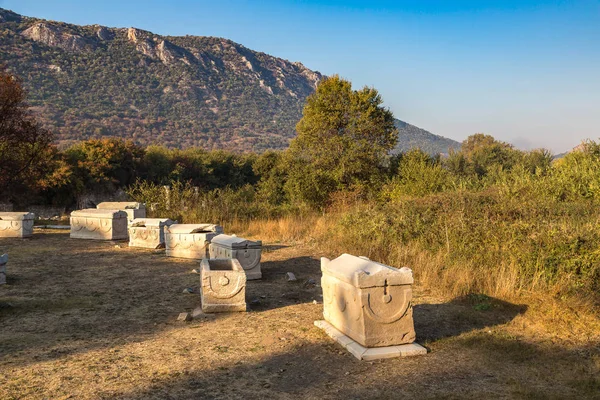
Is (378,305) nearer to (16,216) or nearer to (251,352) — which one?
(251,352)

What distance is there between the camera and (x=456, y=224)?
9570 mm

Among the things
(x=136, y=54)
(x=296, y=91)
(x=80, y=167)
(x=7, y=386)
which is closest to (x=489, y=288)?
(x=7, y=386)

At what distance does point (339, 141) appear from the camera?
1953 centimetres

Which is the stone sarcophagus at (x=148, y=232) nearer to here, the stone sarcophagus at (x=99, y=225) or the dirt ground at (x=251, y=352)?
the stone sarcophagus at (x=99, y=225)

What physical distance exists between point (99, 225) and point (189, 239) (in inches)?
189

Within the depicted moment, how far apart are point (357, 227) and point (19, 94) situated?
415 inches

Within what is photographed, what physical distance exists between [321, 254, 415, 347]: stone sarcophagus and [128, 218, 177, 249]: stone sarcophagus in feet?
27.4

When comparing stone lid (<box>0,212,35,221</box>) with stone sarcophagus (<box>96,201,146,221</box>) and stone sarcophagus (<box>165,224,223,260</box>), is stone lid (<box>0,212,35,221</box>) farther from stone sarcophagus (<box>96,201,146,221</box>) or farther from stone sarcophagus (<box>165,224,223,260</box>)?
stone sarcophagus (<box>165,224,223,260</box>)

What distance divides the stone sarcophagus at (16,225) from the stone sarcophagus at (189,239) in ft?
19.1

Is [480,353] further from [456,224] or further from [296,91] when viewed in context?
[296,91]

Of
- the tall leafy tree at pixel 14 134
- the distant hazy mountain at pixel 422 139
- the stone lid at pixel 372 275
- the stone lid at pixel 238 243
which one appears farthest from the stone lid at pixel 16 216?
the distant hazy mountain at pixel 422 139

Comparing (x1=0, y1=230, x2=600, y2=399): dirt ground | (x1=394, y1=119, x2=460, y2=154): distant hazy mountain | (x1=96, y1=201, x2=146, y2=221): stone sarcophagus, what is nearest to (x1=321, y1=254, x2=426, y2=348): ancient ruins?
(x1=0, y1=230, x2=600, y2=399): dirt ground

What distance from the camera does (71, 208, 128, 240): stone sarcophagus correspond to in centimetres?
1473

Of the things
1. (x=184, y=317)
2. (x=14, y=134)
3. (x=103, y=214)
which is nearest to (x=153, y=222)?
(x=103, y=214)
